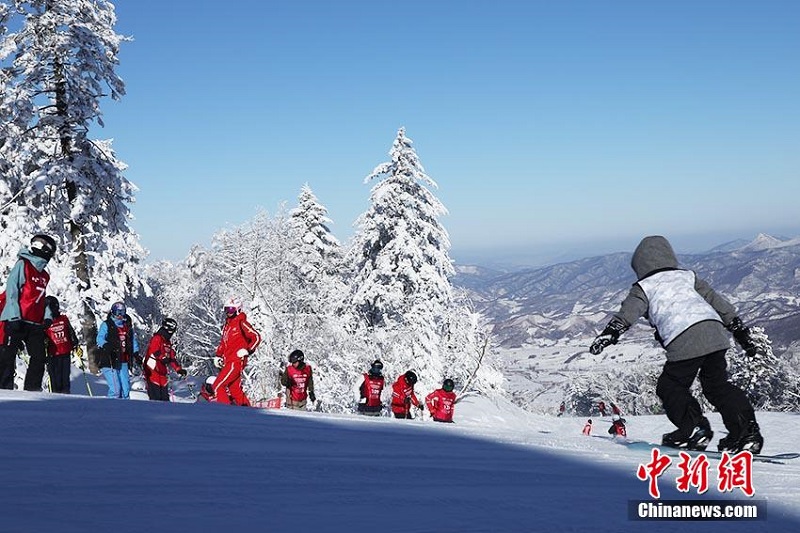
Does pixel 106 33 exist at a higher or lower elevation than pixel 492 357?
higher

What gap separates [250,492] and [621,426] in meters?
21.8

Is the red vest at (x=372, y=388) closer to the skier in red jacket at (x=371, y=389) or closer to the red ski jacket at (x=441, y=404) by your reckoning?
the skier in red jacket at (x=371, y=389)

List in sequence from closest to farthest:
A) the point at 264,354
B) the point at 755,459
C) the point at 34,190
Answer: the point at 755,459, the point at 34,190, the point at 264,354

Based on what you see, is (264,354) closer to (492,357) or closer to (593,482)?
(492,357)

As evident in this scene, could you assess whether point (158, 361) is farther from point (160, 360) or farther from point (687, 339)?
point (687, 339)

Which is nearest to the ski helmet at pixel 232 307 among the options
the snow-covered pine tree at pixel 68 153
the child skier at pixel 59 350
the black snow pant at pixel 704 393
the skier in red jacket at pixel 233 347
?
the skier in red jacket at pixel 233 347

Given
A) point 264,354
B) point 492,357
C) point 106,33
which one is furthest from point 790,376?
point 106,33

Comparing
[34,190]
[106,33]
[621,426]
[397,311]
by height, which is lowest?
[621,426]

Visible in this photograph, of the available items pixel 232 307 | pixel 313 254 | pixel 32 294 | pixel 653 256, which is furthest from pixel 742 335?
pixel 313 254

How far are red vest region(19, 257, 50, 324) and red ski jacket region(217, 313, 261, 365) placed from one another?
8.22 feet

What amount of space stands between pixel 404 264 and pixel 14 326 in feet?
60.3

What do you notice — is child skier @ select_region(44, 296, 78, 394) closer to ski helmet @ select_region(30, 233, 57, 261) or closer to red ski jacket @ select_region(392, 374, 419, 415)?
ski helmet @ select_region(30, 233, 57, 261)

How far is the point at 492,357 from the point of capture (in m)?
31.6

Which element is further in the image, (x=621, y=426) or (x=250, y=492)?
(x=621, y=426)
